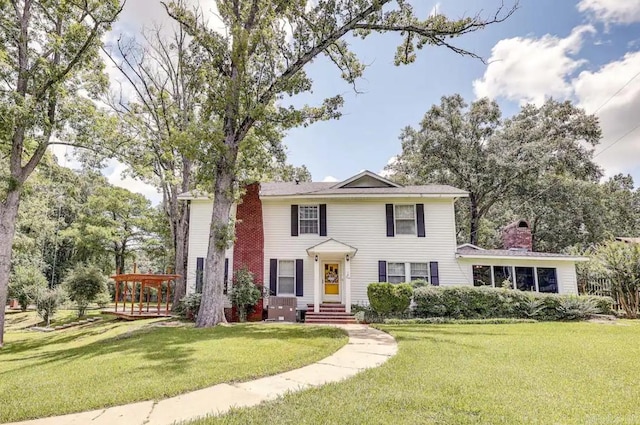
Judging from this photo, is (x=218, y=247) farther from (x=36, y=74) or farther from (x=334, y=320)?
(x=36, y=74)

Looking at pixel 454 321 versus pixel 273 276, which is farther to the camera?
pixel 273 276

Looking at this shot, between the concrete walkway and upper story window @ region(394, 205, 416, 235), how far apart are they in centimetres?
931

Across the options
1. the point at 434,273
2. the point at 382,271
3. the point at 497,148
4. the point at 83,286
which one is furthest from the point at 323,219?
the point at 497,148

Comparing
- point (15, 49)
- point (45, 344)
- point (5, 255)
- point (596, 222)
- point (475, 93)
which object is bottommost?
point (45, 344)

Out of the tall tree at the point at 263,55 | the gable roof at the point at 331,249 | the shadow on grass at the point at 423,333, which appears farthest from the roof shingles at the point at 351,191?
the shadow on grass at the point at 423,333

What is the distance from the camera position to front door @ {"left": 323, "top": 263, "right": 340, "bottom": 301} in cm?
1472

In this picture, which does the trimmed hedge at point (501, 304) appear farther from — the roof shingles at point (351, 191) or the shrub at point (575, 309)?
the roof shingles at point (351, 191)

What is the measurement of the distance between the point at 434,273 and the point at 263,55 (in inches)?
414

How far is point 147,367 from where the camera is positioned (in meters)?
5.47

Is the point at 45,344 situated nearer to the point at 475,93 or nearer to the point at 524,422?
the point at 524,422

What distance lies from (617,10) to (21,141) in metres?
18.6

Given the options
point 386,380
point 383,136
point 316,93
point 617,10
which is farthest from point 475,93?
point 386,380

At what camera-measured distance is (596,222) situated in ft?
79.1

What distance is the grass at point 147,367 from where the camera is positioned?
13.2 feet
